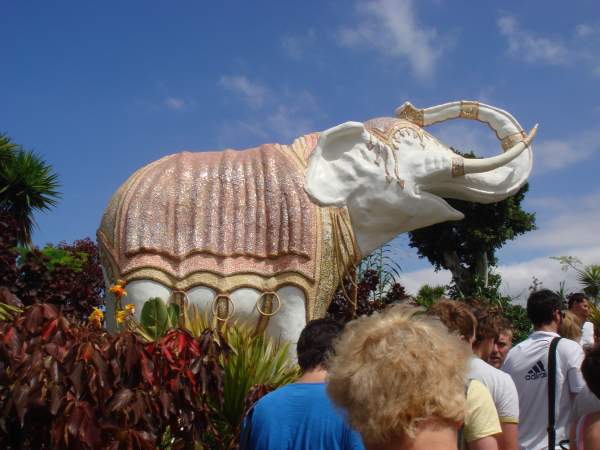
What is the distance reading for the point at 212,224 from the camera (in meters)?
5.15

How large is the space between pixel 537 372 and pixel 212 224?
2631 millimetres

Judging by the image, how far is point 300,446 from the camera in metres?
1.98

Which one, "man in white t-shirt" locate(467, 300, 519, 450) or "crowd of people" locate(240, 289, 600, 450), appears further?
"man in white t-shirt" locate(467, 300, 519, 450)

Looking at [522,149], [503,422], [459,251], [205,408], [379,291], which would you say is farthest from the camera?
[459,251]

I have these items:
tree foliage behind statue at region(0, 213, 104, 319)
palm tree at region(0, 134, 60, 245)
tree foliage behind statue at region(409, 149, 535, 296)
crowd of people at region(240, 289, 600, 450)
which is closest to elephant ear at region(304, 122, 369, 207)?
crowd of people at region(240, 289, 600, 450)

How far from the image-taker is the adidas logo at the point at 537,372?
3256 mm

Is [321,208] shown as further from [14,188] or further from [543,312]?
[14,188]

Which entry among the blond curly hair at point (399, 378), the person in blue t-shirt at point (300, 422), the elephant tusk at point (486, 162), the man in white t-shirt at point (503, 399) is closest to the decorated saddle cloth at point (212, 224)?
the elephant tusk at point (486, 162)

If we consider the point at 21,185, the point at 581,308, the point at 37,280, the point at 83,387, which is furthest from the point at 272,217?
the point at 21,185

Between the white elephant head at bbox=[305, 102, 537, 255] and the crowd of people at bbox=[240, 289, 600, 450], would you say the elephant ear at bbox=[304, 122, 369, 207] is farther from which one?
the crowd of people at bbox=[240, 289, 600, 450]

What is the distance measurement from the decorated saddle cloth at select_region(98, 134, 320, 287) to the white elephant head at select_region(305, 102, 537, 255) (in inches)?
9.8

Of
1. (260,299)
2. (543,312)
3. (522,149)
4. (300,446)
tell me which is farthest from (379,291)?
(300,446)

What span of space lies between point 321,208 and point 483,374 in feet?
9.23

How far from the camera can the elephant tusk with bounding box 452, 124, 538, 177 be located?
576 centimetres
